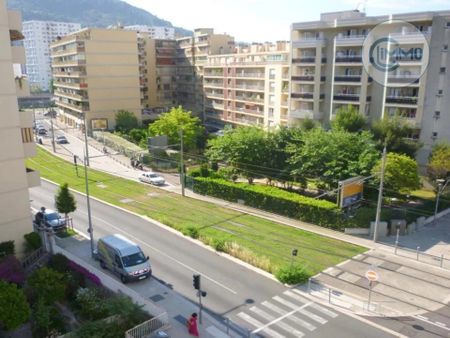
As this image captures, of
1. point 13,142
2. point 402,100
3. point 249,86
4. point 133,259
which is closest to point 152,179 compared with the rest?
point 13,142

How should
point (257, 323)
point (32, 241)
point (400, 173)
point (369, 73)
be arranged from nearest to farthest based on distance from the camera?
point (257, 323), point (32, 241), point (400, 173), point (369, 73)

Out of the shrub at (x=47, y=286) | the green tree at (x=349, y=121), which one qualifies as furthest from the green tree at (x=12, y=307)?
the green tree at (x=349, y=121)

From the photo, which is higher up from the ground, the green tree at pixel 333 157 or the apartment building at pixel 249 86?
the apartment building at pixel 249 86

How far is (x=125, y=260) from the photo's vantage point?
24.2m

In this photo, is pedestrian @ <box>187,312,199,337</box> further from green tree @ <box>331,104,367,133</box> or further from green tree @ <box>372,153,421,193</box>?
green tree @ <box>331,104,367,133</box>

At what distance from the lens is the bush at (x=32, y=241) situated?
2652 cm

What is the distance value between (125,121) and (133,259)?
205 ft

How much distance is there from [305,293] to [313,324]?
3.19 metres

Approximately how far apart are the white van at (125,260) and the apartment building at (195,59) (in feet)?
248

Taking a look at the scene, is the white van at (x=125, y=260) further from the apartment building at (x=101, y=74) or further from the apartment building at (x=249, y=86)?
the apartment building at (x=101, y=74)

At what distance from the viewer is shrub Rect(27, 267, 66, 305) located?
19188 millimetres

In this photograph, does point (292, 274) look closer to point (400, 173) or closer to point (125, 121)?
point (400, 173)

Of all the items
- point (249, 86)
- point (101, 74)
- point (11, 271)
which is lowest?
point (11, 271)

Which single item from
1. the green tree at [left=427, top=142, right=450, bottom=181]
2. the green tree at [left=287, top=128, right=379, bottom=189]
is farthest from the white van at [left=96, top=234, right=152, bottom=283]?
the green tree at [left=427, top=142, right=450, bottom=181]
